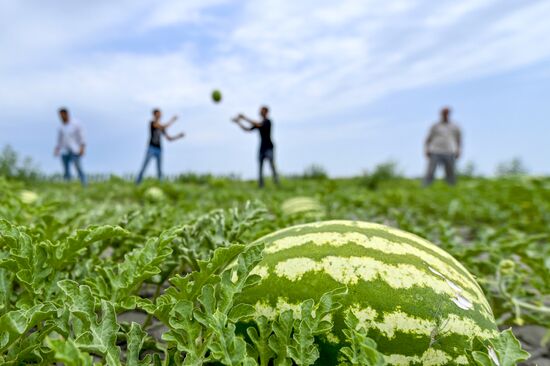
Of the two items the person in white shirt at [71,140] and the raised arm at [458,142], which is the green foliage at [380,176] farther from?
the person in white shirt at [71,140]

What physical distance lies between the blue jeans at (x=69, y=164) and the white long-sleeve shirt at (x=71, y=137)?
0.47 feet

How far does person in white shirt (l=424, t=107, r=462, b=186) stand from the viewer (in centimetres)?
1541

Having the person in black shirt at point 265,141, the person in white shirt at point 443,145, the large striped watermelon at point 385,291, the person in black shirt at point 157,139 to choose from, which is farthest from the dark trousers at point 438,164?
the large striped watermelon at point 385,291

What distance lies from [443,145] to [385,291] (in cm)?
1446

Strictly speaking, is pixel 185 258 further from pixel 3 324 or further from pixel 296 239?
pixel 3 324

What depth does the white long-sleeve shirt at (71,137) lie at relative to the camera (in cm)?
1427

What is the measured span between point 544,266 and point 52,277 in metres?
2.17

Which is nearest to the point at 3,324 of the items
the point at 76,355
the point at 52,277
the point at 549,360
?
the point at 76,355

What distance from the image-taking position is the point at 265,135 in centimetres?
1499

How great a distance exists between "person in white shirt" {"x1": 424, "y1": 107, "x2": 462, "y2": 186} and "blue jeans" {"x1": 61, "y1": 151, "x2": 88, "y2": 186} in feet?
29.6

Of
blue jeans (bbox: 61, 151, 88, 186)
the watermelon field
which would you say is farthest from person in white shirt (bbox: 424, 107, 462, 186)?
the watermelon field

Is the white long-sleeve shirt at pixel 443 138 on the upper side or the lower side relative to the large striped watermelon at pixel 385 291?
upper

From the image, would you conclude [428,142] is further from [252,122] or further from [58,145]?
[58,145]

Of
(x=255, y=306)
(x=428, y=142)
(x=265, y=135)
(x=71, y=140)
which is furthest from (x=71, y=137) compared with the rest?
(x=255, y=306)
